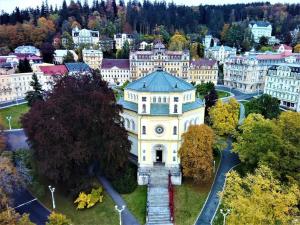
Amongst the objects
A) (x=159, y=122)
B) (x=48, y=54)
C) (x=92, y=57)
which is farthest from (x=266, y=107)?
(x=48, y=54)

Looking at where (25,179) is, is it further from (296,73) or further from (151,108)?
(296,73)

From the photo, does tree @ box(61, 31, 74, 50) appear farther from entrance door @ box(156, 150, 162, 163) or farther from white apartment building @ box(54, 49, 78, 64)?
entrance door @ box(156, 150, 162, 163)

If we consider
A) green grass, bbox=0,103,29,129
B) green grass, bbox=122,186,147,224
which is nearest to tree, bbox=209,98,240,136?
green grass, bbox=122,186,147,224

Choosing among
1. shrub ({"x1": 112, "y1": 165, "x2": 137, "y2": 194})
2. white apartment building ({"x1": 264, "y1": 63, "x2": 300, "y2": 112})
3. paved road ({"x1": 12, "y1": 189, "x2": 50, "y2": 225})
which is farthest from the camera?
white apartment building ({"x1": 264, "y1": 63, "x2": 300, "y2": 112})

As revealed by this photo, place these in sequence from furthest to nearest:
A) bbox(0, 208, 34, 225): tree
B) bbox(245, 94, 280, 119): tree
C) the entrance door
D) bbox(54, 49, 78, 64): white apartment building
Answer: bbox(54, 49, 78, 64): white apartment building < bbox(245, 94, 280, 119): tree < the entrance door < bbox(0, 208, 34, 225): tree

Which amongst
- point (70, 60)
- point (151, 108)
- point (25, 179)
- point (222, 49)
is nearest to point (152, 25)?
point (222, 49)

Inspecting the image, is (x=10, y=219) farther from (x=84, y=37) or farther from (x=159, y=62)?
(x=84, y=37)
